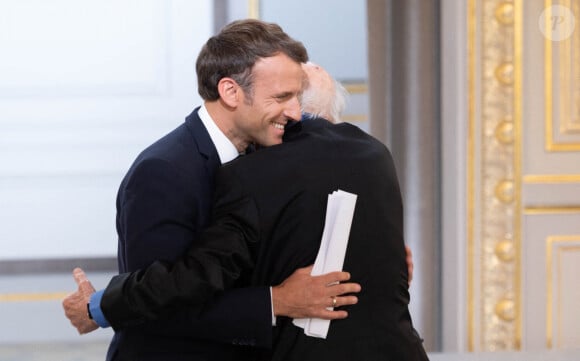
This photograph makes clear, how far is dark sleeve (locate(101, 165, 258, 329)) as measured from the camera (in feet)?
5.44

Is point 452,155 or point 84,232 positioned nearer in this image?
point 452,155

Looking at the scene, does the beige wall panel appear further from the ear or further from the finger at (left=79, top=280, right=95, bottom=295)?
the finger at (left=79, top=280, right=95, bottom=295)

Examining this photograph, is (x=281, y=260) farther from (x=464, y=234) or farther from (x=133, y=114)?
(x=133, y=114)

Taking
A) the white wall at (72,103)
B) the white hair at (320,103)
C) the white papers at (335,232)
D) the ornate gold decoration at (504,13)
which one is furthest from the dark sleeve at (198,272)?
the white wall at (72,103)

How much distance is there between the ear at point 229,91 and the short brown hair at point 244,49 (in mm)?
11

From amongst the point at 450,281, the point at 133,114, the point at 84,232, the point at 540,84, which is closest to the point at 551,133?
the point at 540,84

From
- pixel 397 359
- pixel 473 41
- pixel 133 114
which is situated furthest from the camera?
pixel 133 114

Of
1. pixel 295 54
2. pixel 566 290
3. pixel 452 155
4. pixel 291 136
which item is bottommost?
pixel 566 290

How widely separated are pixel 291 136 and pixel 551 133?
1.98m

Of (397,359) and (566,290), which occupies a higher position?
(397,359)

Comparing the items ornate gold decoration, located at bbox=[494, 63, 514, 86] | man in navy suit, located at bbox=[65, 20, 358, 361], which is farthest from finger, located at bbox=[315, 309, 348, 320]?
ornate gold decoration, located at bbox=[494, 63, 514, 86]

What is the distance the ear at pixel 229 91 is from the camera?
181cm

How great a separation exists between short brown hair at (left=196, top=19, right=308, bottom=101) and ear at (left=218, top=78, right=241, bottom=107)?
0.01m

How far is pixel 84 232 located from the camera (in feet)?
13.9
